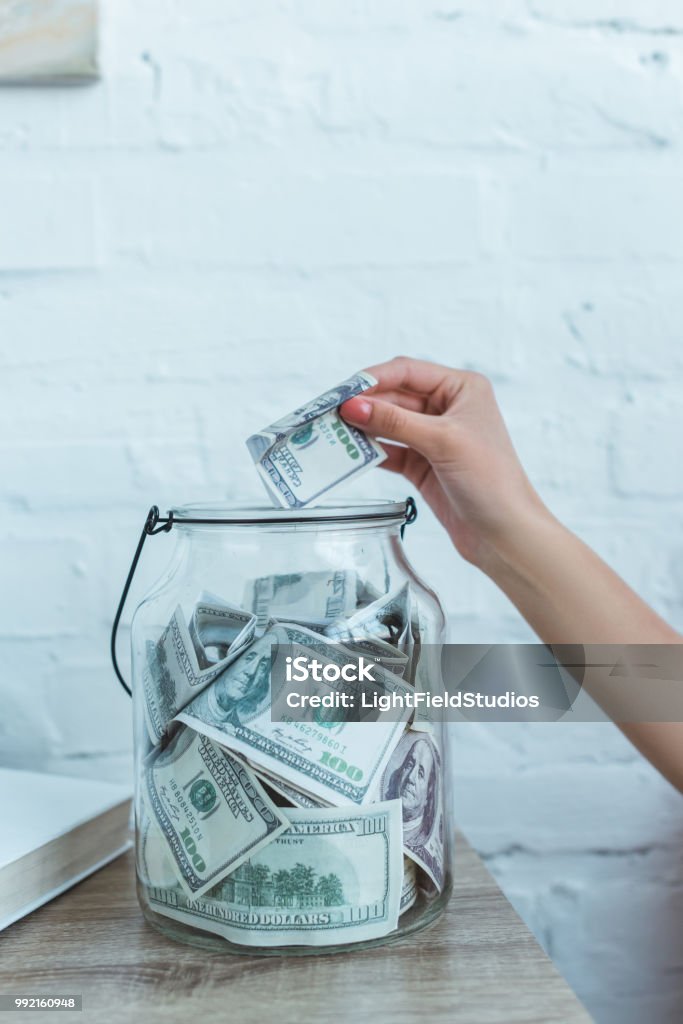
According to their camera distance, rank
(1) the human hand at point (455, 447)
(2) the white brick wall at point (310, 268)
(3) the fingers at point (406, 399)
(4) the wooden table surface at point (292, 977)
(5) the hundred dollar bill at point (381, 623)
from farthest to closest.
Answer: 1. (2) the white brick wall at point (310, 268)
2. (3) the fingers at point (406, 399)
3. (1) the human hand at point (455, 447)
4. (5) the hundred dollar bill at point (381, 623)
5. (4) the wooden table surface at point (292, 977)

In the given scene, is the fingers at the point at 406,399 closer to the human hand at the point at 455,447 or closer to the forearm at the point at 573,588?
the human hand at the point at 455,447

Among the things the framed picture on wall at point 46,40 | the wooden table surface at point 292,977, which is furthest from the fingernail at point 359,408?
the framed picture on wall at point 46,40

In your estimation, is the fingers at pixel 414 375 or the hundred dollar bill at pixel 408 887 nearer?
the hundred dollar bill at pixel 408 887

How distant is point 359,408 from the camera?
0.72 meters

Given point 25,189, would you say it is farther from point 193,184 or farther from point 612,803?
point 612,803

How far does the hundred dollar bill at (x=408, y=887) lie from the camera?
2.05 feet

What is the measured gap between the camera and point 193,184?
980 millimetres

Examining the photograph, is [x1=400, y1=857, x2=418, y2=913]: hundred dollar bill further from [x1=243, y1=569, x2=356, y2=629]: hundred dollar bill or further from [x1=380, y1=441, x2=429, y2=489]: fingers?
[x1=380, y1=441, x2=429, y2=489]: fingers

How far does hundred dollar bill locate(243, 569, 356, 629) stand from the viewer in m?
0.65

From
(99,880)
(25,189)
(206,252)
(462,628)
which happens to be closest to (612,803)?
(462,628)

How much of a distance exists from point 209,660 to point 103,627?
397 millimetres

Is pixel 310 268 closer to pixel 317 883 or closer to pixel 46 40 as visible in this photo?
pixel 46 40

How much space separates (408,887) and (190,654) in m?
0.22

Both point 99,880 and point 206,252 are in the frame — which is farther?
point 206,252
